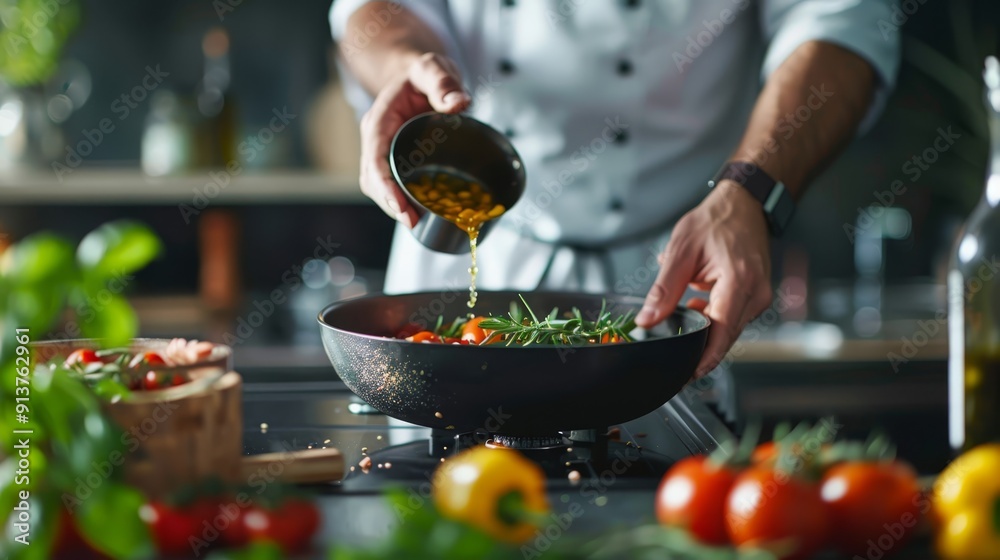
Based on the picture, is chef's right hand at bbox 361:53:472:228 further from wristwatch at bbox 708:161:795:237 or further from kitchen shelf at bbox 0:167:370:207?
kitchen shelf at bbox 0:167:370:207

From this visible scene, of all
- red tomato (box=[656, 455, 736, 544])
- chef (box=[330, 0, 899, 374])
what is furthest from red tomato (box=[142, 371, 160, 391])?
chef (box=[330, 0, 899, 374])

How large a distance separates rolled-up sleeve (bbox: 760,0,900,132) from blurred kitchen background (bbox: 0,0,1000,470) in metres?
1.13

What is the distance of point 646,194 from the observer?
1.61 metres

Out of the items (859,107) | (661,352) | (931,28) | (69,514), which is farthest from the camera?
(931,28)

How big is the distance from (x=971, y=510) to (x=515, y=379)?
0.38m

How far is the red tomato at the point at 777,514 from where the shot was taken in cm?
63

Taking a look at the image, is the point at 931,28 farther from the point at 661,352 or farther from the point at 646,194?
the point at 661,352

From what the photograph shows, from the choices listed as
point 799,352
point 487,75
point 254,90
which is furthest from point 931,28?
point 254,90

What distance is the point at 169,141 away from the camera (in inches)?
101

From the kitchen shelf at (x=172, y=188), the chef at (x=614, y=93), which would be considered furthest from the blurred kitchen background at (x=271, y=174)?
the chef at (x=614, y=93)

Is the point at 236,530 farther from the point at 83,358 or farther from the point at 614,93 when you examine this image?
the point at 614,93

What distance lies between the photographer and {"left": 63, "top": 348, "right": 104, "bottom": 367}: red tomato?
2.81ft

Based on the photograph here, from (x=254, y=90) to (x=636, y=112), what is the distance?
1611 mm

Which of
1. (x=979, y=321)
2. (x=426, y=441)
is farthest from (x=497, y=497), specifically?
(x=979, y=321)
